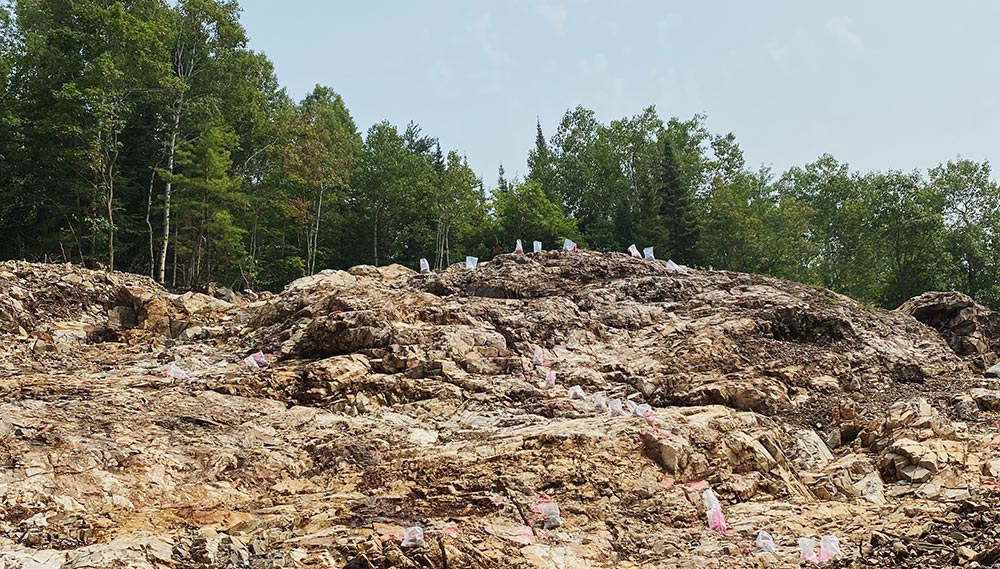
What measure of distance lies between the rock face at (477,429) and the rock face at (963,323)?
1.03 m

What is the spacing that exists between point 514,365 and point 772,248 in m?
28.1

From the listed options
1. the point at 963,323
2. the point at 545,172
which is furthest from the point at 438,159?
the point at 963,323

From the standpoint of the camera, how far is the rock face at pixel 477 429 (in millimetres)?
5637

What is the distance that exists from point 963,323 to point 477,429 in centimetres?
1286

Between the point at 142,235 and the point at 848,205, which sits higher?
the point at 848,205

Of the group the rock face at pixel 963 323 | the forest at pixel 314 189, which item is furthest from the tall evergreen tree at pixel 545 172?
the rock face at pixel 963 323

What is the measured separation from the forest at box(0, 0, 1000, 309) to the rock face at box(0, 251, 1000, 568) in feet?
30.2

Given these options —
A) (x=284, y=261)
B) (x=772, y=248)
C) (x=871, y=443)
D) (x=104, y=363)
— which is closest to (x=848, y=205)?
(x=772, y=248)

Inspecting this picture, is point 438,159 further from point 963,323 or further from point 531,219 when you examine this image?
point 963,323

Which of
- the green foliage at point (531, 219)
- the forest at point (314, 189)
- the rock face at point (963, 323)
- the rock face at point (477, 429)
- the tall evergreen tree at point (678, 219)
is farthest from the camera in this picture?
the green foliage at point (531, 219)

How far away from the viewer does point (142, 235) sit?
26.8 meters

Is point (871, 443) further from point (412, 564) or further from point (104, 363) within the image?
point (104, 363)

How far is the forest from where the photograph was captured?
2214cm

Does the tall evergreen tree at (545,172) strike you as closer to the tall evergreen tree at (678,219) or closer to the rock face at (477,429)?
the tall evergreen tree at (678,219)
